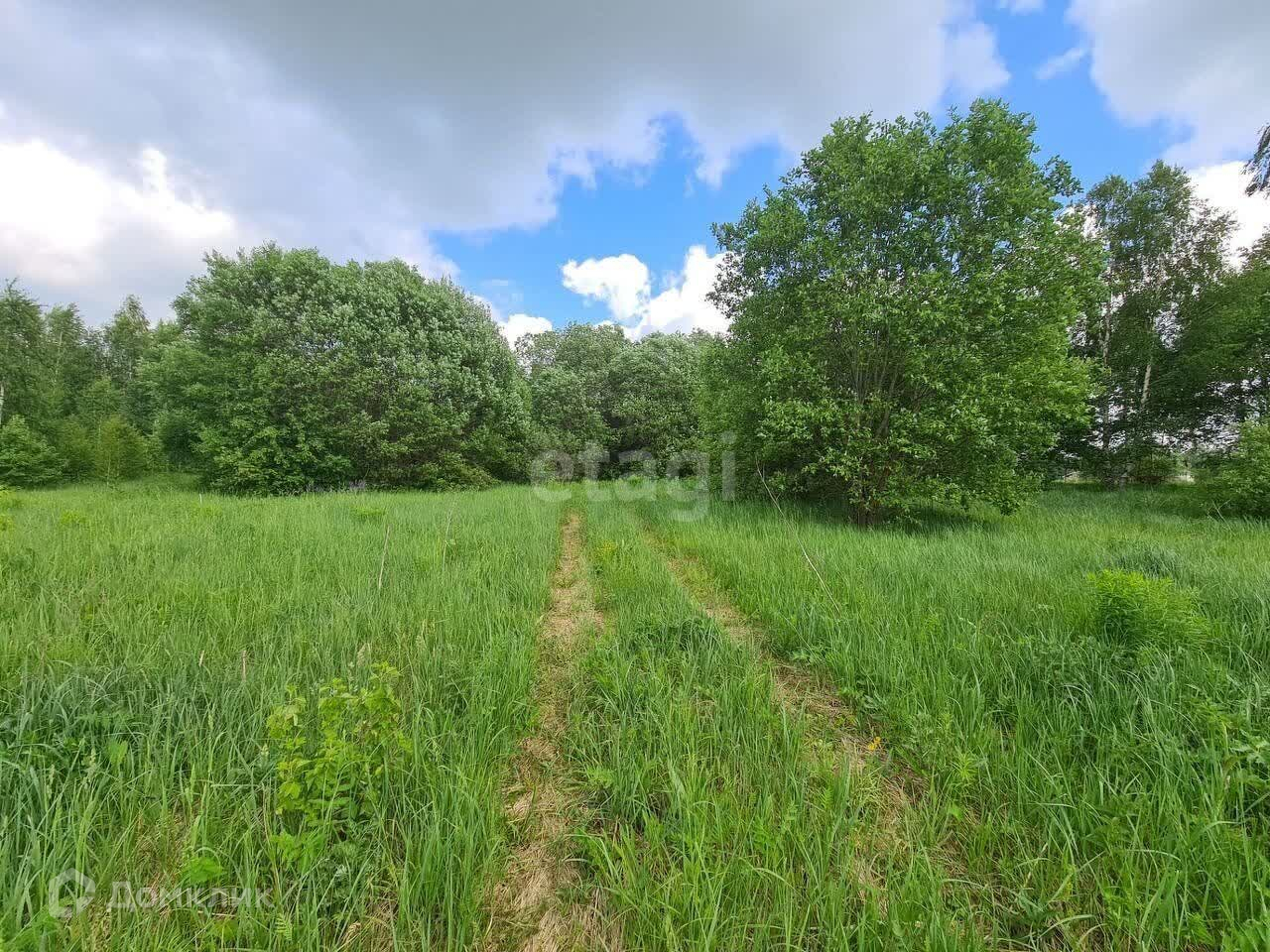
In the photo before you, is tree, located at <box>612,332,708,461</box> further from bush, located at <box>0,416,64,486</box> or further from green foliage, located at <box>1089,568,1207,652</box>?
bush, located at <box>0,416,64,486</box>

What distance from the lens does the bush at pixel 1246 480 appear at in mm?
9031

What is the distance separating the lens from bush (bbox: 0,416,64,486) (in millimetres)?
20391

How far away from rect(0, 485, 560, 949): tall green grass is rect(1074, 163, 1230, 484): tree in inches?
1011

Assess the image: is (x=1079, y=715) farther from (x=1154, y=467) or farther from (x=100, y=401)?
(x=100, y=401)

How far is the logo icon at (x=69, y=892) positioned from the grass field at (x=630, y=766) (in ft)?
0.04

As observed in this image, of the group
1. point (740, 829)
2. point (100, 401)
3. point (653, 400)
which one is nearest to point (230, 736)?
point (740, 829)

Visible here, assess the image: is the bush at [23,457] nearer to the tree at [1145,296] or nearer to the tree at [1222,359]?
the tree at [1145,296]

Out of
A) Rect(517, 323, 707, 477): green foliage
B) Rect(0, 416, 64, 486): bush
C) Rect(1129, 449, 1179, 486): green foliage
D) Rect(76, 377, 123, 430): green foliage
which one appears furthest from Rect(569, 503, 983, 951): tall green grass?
Rect(76, 377, 123, 430): green foliage

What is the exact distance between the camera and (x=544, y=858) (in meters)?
1.86

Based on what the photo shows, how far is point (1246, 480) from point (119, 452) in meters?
40.2

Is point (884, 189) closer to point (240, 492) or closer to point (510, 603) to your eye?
point (510, 603)

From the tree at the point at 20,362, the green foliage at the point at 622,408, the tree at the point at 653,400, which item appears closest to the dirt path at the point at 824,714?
the green foliage at the point at 622,408

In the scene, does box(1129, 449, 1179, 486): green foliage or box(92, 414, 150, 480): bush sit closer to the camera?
box(1129, 449, 1179, 486): green foliage

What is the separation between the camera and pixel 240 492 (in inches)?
647
